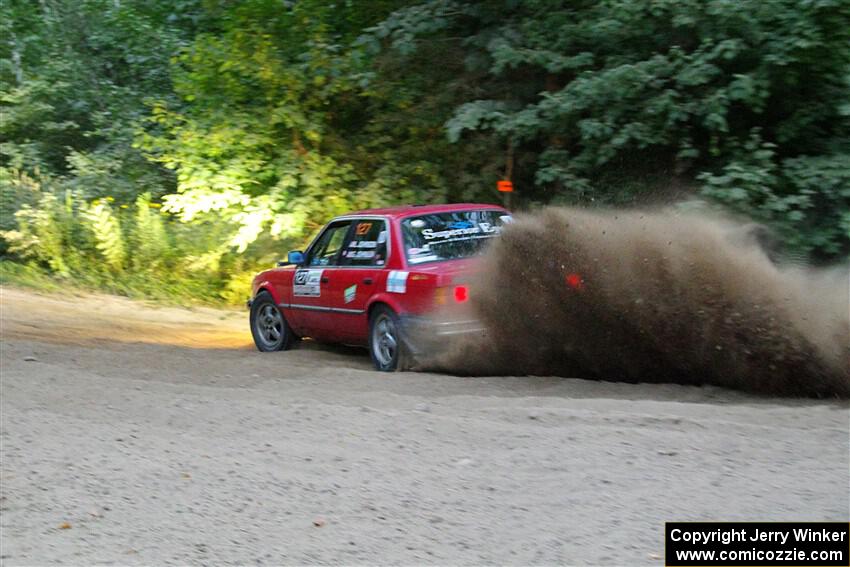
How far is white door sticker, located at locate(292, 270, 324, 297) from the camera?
1097 cm

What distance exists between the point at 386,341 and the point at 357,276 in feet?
2.53

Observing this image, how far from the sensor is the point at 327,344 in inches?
Answer: 477

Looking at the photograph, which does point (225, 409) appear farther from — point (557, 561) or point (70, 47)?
point (70, 47)

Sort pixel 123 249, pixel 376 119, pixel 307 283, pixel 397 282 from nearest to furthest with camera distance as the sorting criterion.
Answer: pixel 397 282 → pixel 307 283 → pixel 376 119 → pixel 123 249

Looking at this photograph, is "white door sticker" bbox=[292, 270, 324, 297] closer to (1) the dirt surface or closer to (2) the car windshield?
(2) the car windshield

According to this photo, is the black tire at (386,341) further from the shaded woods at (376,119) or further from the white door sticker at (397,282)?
the shaded woods at (376,119)

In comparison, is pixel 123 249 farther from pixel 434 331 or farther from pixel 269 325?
pixel 434 331

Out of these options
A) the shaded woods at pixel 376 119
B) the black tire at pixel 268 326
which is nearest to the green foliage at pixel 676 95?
the shaded woods at pixel 376 119

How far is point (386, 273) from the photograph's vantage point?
9.83 metres

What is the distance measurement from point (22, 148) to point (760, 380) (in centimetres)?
1692

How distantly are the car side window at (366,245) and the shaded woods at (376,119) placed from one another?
2414 mm

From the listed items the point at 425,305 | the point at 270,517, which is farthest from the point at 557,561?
the point at 425,305

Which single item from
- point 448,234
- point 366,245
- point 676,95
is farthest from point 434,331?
point 676,95

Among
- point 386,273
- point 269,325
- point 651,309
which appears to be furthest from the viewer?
point 269,325
